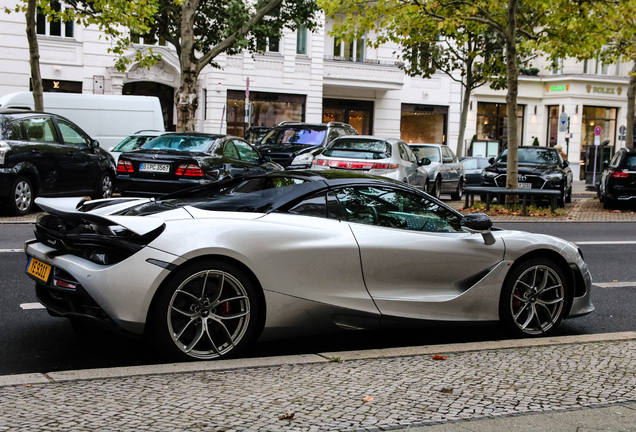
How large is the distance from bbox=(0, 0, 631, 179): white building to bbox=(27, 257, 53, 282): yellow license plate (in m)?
21.9

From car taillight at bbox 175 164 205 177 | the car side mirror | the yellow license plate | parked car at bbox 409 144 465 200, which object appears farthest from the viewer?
parked car at bbox 409 144 465 200

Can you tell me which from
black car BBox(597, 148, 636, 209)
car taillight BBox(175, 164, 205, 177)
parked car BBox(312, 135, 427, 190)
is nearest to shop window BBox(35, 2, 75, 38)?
parked car BBox(312, 135, 427, 190)

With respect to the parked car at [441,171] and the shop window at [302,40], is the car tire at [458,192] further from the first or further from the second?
the shop window at [302,40]

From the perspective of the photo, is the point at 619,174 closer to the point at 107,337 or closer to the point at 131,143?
the point at 131,143

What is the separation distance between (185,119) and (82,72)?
11.9 metres

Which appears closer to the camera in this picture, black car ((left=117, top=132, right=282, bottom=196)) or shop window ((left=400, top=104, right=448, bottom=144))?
black car ((left=117, top=132, right=282, bottom=196))

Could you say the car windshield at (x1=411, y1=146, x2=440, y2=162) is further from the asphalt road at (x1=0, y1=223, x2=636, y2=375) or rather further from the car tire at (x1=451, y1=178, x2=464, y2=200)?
the asphalt road at (x1=0, y1=223, x2=636, y2=375)

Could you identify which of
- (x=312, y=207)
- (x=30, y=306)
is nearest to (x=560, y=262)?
(x=312, y=207)

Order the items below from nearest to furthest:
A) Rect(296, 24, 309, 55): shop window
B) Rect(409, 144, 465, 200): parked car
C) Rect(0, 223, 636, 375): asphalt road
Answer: Rect(0, 223, 636, 375): asphalt road → Rect(409, 144, 465, 200): parked car → Rect(296, 24, 309, 55): shop window

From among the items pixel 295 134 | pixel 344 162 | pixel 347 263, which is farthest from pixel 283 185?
pixel 295 134

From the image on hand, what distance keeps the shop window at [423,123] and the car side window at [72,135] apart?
27.7 metres

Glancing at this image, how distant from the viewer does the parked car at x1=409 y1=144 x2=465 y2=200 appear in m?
21.5

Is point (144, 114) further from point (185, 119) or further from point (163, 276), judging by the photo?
point (163, 276)

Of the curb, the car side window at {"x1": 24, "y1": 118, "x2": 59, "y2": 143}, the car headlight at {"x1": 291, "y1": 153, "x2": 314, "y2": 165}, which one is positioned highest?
the car side window at {"x1": 24, "y1": 118, "x2": 59, "y2": 143}
